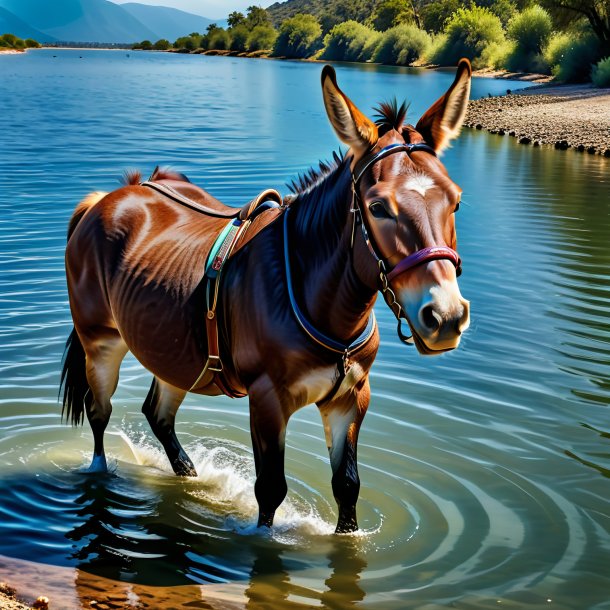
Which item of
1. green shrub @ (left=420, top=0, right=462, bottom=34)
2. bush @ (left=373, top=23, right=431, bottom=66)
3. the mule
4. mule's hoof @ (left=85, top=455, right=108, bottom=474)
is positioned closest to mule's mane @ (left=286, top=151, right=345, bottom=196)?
the mule

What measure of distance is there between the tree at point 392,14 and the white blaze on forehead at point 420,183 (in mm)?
110389

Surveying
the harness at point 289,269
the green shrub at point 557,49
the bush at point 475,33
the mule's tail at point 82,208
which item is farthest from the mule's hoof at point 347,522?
the bush at point 475,33

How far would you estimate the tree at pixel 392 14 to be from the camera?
358 ft

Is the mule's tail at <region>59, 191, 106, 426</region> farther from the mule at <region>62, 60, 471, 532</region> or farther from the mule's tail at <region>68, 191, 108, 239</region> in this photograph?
the mule at <region>62, 60, 471, 532</region>

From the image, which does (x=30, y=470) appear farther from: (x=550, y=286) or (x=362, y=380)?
(x=550, y=286)

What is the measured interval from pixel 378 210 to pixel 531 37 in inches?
2326

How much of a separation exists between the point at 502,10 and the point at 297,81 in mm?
51917

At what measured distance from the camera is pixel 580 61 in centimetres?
4359

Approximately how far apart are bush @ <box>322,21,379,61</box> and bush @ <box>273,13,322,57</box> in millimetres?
16174

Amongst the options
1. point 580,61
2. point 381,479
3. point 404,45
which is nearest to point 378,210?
point 381,479

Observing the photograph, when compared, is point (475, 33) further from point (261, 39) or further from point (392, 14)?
point (261, 39)

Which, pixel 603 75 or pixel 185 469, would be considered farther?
pixel 603 75

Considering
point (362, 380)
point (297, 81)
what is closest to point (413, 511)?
point (362, 380)

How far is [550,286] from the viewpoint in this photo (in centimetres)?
972
